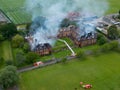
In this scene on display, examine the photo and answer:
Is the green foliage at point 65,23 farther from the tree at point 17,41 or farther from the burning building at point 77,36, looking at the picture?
the tree at point 17,41

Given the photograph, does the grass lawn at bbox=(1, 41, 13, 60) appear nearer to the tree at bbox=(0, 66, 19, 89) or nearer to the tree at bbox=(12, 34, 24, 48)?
the tree at bbox=(12, 34, 24, 48)

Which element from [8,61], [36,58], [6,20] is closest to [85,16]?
[6,20]

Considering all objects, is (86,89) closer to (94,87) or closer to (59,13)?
(94,87)

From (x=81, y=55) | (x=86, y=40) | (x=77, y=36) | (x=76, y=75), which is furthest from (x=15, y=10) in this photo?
(x=76, y=75)

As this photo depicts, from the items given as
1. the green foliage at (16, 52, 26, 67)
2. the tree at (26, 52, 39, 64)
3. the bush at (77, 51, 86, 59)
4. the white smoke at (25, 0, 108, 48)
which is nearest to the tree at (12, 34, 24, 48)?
the tree at (26, 52, 39, 64)

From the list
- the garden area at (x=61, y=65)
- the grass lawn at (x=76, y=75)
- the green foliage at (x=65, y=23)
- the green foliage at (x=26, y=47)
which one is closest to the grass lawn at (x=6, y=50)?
the garden area at (x=61, y=65)

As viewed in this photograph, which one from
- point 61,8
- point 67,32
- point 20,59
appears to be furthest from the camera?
point 61,8

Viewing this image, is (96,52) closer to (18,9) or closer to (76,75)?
(76,75)
